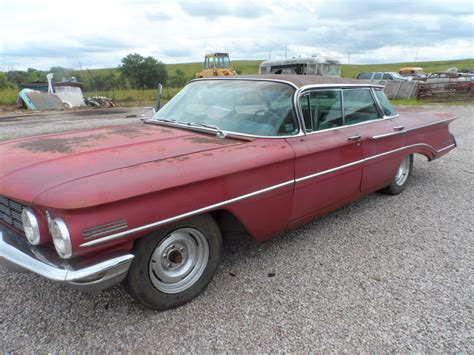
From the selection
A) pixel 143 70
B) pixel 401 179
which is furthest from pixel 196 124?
pixel 143 70

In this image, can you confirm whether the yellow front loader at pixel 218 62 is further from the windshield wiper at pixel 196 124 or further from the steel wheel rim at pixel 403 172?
the windshield wiper at pixel 196 124

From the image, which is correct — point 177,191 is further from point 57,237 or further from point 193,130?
point 193,130

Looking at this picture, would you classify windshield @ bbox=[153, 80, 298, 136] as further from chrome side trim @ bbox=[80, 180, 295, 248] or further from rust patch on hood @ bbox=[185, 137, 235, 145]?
chrome side trim @ bbox=[80, 180, 295, 248]

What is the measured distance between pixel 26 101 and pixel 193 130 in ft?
56.2

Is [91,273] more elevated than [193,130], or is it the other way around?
[193,130]

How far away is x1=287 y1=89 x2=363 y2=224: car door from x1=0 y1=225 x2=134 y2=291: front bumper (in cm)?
150

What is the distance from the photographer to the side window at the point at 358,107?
3588 millimetres

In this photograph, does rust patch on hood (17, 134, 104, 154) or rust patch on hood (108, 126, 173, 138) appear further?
rust patch on hood (108, 126, 173, 138)

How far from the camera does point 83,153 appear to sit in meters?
2.38

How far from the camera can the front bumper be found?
1856 mm

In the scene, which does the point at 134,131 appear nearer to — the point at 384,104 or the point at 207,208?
the point at 207,208

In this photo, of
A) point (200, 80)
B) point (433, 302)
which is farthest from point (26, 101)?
point (433, 302)

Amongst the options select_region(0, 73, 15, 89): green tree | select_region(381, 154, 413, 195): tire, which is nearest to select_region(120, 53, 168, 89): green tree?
select_region(0, 73, 15, 89): green tree

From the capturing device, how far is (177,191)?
2104 mm
